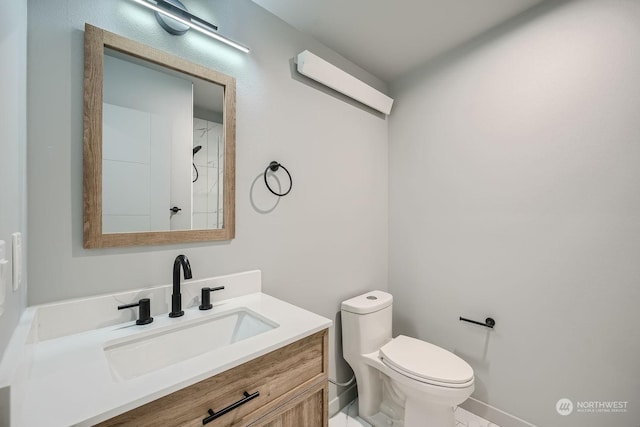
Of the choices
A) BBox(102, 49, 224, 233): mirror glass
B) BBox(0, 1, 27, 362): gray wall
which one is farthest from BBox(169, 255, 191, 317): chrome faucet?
BBox(0, 1, 27, 362): gray wall

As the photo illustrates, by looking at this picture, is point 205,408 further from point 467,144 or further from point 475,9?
point 475,9

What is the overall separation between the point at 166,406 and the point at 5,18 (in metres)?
0.94

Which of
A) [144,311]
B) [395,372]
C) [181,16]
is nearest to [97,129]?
[181,16]

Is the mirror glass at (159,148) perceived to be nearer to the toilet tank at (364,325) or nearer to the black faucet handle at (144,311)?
the black faucet handle at (144,311)

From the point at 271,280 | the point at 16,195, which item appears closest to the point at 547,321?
the point at 271,280

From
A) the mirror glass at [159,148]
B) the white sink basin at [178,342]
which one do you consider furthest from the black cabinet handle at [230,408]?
the mirror glass at [159,148]

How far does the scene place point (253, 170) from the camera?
1408mm

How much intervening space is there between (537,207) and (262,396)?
1.67m

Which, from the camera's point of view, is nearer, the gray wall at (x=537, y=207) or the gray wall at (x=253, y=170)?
the gray wall at (x=253, y=170)

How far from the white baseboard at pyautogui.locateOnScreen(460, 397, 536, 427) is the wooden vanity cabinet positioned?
1251 millimetres

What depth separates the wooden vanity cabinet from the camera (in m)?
0.67

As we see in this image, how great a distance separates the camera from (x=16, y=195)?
707mm

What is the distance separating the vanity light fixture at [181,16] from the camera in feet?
3.42

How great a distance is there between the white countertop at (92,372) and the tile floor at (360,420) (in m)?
1.13
